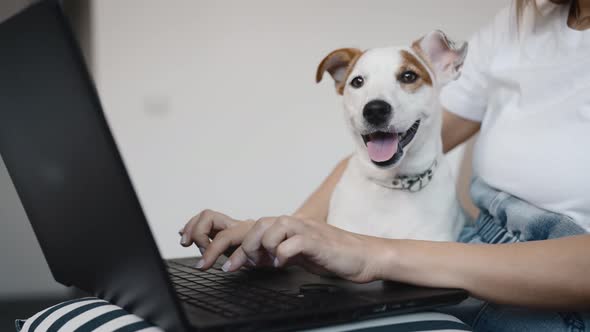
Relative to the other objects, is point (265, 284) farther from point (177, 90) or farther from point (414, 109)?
point (177, 90)

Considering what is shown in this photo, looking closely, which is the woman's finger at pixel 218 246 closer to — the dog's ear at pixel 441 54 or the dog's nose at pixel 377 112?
the dog's nose at pixel 377 112

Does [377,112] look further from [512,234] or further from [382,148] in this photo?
[512,234]

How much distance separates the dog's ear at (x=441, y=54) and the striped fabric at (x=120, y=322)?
31.5 inches

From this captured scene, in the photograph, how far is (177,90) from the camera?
2.02m

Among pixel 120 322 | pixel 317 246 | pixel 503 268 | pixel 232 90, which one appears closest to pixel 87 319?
pixel 120 322

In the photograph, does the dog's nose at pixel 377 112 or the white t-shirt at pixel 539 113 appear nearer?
the white t-shirt at pixel 539 113

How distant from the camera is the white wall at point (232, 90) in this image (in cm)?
199

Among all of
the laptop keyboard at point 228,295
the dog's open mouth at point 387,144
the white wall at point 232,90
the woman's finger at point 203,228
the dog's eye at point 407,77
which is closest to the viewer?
the laptop keyboard at point 228,295

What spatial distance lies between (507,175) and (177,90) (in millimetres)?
1294

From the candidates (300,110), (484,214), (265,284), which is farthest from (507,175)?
(300,110)

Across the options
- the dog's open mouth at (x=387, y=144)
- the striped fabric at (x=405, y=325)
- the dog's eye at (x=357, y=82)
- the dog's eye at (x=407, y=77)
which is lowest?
the striped fabric at (x=405, y=325)

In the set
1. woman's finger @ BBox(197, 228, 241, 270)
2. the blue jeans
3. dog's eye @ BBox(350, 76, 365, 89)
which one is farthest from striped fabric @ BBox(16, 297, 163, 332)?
dog's eye @ BBox(350, 76, 365, 89)

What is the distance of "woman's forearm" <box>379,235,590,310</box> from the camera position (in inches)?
28.0

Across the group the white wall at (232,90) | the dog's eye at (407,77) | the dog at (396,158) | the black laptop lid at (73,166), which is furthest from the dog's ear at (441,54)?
the black laptop lid at (73,166)
